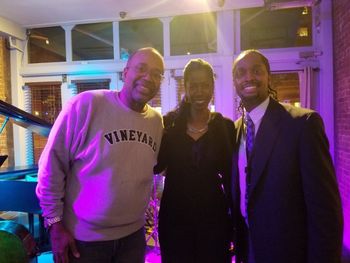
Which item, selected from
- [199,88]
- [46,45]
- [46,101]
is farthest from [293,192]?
[46,45]

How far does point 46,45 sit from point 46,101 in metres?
1.01

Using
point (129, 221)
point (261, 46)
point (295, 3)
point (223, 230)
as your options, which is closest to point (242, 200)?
point (223, 230)

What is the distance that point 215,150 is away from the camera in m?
1.56

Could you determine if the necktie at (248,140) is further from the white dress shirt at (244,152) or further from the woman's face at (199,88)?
the woman's face at (199,88)

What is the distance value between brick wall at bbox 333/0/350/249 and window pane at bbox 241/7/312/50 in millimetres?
526

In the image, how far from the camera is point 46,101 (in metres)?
5.37

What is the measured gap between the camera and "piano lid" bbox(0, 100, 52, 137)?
67.1 inches

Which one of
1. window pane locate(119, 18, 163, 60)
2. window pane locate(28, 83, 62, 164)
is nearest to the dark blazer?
window pane locate(119, 18, 163, 60)

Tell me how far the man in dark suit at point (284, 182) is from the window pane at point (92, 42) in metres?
4.19

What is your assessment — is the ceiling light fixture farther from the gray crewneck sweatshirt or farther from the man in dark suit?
the gray crewneck sweatshirt

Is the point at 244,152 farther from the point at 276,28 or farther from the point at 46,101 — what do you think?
the point at 46,101

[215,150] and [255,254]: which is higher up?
[215,150]

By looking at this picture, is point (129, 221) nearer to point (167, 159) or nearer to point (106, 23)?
point (167, 159)

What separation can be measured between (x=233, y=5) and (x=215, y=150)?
3.42 metres
